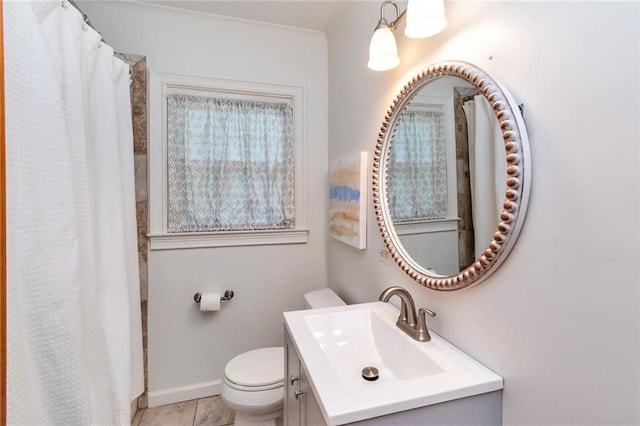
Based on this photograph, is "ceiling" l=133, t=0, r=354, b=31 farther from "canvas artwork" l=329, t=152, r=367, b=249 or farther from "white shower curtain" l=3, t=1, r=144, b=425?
"canvas artwork" l=329, t=152, r=367, b=249

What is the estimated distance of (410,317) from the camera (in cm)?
107

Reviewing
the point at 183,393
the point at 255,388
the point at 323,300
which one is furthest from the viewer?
the point at 183,393

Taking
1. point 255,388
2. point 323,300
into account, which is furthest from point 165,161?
point 255,388

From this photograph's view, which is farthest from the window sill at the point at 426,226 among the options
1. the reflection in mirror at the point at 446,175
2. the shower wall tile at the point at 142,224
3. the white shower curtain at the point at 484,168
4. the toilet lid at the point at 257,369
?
the shower wall tile at the point at 142,224

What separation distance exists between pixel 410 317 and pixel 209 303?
1.32 m

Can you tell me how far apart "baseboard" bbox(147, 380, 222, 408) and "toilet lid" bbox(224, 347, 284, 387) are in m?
0.40

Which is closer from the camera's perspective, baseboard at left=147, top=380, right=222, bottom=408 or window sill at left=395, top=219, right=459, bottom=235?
window sill at left=395, top=219, right=459, bottom=235

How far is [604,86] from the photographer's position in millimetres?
575

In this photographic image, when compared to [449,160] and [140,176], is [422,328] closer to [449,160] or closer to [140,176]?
[449,160]

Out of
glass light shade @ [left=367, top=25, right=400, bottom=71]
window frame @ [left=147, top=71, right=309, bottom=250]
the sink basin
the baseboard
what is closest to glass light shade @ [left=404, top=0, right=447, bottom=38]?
glass light shade @ [left=367, top=25, right=400, bottom=71]

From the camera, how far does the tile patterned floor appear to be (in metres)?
1.75

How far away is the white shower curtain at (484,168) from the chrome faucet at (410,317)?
31 cm

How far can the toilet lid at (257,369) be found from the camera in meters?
1.46

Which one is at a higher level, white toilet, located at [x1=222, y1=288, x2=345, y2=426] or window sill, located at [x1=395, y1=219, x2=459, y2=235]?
window sill, located at [x1=395, y1=219, x2=459, y2=235]
